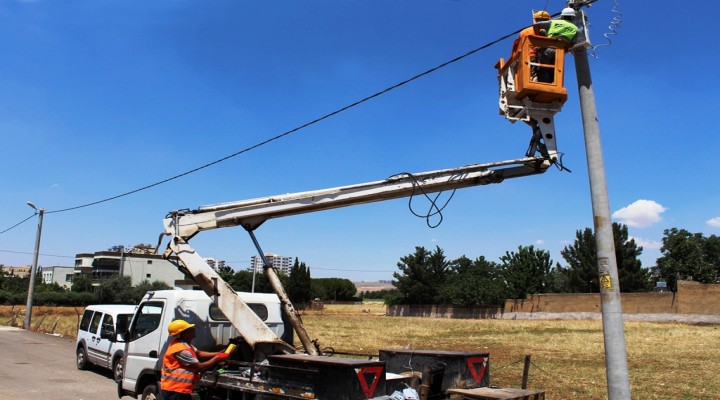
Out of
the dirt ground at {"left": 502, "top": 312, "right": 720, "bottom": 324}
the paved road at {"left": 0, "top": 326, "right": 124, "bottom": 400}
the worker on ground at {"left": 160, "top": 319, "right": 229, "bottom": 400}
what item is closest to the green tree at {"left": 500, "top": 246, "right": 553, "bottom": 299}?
the dirt ground at {"left": 502, "top": 312, "right": 720, "bottom": 324}

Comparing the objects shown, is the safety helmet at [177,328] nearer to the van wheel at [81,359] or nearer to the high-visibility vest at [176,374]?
the high-visibility vest at [176,374]

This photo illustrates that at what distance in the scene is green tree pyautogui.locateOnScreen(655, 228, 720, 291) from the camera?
244 ft

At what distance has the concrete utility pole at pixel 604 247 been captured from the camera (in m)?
5.17

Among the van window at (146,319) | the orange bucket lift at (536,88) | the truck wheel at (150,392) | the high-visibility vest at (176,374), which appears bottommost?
the truck wheel at (150,392)

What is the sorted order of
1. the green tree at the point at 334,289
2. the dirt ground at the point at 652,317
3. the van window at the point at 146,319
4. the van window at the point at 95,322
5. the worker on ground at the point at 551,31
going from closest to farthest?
the worker on ground at the point at 551,31 < the van window at the point at 146,319 < the van window at the point at 95,322 < the dirt ground at the point at 652,317 < the green tree at the point at 334,289

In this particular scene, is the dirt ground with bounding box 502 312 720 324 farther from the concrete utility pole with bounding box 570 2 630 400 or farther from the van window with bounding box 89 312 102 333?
the concrete utility pole with bounding box 570 2 630 400

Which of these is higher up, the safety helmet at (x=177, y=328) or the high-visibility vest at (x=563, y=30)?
the high-visibility vest at (x=563, y=30)

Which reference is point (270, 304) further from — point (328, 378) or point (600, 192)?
point (600, 192)

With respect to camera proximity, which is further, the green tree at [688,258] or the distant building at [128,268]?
the distant building at [128,268]

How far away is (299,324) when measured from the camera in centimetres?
816

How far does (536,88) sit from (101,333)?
45.8ft

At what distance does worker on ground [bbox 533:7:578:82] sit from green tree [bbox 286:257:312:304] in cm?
8245

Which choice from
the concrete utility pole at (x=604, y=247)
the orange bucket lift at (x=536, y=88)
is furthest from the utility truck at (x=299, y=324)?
the concrete utility pole at (x=604, y=247)

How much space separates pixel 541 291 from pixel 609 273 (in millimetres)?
75435
